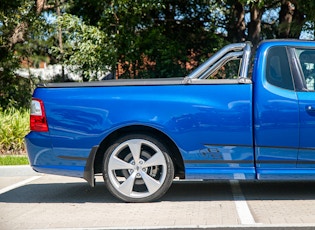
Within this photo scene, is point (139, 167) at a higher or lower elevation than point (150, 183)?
higher

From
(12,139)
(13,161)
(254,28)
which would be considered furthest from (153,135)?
(254,28)

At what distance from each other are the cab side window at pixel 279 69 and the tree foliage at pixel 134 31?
8.22 m

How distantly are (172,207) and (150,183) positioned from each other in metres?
0.38

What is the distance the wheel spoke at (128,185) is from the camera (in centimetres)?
725

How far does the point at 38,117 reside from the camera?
7.36m

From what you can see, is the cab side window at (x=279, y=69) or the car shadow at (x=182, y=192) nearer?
the cab side window at (x=279, y=69)

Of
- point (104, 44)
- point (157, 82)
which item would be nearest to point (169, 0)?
point (104, 44)

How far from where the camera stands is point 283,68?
7262 millimetres

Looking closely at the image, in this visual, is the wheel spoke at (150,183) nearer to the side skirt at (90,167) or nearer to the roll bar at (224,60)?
the side skirt at (90,167)

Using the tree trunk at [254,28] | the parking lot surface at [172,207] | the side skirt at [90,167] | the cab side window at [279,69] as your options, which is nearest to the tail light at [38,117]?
the side skirt at [90,167]

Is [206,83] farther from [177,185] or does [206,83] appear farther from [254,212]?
[177,185]

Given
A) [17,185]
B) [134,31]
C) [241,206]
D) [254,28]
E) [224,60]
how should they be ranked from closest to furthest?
[241,206] → [224,60] → [17,185] → [134,31] → [254,28]

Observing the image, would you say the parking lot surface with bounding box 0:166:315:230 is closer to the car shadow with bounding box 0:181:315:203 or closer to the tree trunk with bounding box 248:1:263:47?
the car shadow with bounding box 0:181:315:203

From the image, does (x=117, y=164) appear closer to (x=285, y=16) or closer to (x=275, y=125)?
(x=275, y=125)
